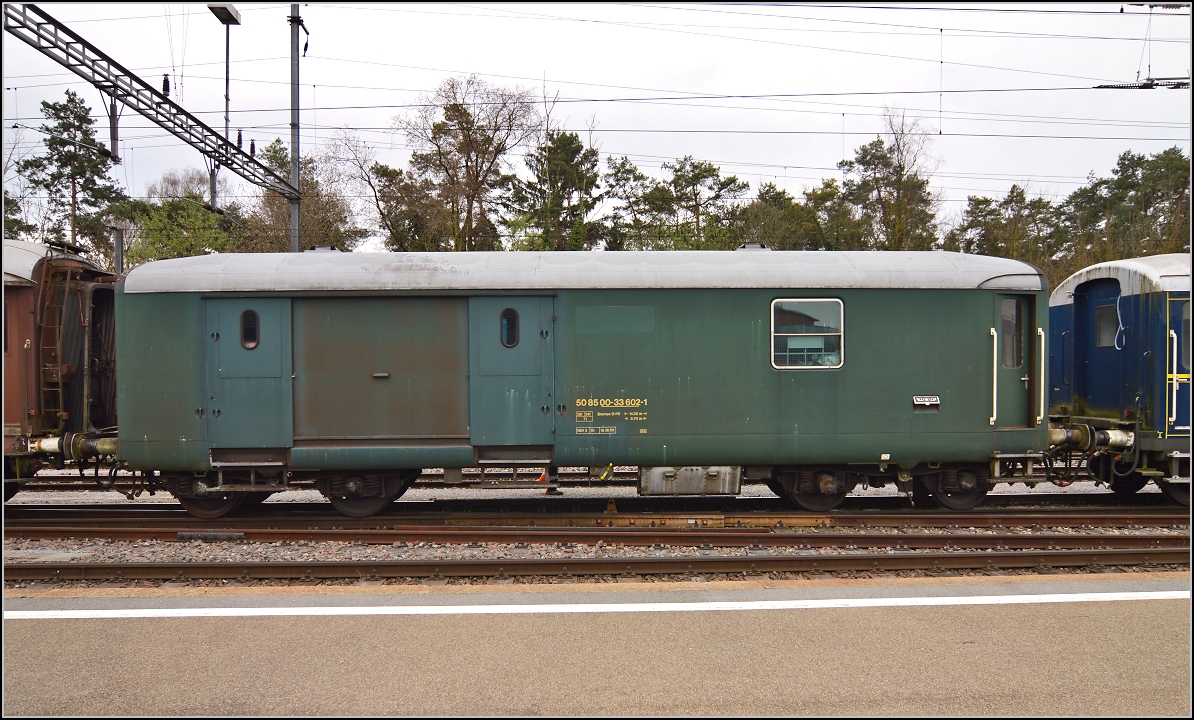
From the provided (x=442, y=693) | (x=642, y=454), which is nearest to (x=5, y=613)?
(x=442, y=693)

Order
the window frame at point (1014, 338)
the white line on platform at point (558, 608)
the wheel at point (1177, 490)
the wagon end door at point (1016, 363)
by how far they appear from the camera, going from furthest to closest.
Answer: the wheel at point (1177, 490)
the window frame at point (1014, 338)
the wagon end door at point (1016, 363)
the white line on platform at point (558, 608)

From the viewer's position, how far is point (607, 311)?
780 centimetres

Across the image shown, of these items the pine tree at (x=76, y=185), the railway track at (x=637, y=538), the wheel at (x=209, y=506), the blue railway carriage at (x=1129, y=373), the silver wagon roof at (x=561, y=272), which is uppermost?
the pine tree at (x=76, y=185)

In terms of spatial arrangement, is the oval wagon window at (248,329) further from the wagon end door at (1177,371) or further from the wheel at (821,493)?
the wagon end door at (1177,371)

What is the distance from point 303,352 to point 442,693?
494 cm

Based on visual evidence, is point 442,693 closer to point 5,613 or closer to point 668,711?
point 668,711

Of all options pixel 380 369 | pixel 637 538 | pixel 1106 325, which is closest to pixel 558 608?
pixel 637 538

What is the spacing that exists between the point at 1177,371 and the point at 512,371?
804 cm

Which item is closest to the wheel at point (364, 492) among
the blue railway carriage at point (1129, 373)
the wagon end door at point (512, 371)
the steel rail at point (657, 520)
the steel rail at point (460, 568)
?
the steel rail at point (657, 520)

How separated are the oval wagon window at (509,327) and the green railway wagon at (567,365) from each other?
2 centimetres

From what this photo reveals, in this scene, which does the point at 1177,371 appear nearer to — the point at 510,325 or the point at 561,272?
the point at 561,272

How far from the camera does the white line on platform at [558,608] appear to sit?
5211 mm

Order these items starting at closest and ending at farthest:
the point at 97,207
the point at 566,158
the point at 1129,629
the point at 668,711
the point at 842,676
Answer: the point at 668,711, the point at 842,676, the point at 1129,629, the point at 566,158, the point at 97,207

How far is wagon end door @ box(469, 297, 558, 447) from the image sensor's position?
7734 mm
